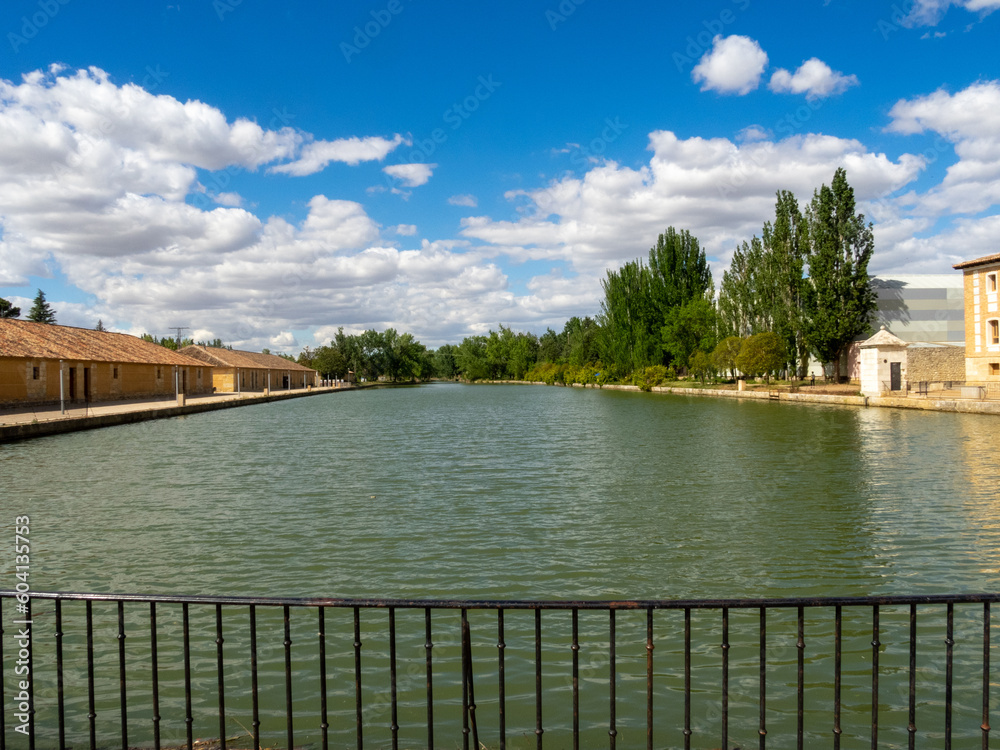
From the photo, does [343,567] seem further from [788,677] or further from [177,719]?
[788,677]

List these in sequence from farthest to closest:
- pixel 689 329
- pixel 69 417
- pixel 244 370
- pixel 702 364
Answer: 1. pixel 244 370
2. pixel 689 329
3. pixel 702 364
4. pixel 69 417

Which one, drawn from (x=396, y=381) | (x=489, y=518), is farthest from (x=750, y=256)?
(x=396, y=381)

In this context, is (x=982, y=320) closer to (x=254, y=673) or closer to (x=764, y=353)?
(x=764, y=353)

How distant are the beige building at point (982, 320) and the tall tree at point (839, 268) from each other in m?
6.75

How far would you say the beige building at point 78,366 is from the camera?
92.0 ft

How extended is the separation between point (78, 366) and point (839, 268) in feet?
141

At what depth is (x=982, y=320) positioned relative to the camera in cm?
3103

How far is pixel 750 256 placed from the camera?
4919cm

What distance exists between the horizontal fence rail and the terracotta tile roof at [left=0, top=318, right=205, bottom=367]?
1116 inches

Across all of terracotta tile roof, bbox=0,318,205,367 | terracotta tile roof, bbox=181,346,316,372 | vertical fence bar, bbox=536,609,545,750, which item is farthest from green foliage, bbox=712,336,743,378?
vertical fence bar, bbox=536,609,545,750

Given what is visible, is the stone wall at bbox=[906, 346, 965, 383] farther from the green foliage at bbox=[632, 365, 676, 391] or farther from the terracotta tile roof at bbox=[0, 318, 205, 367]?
the terracotta tile roof at bbox=[0, 318, 205, 367]

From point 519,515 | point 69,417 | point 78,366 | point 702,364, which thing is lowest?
point 519,515

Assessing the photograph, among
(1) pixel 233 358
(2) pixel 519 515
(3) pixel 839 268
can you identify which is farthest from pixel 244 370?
(2) pixel 519 515

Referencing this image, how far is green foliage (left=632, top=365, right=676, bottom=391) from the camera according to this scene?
55812mm
